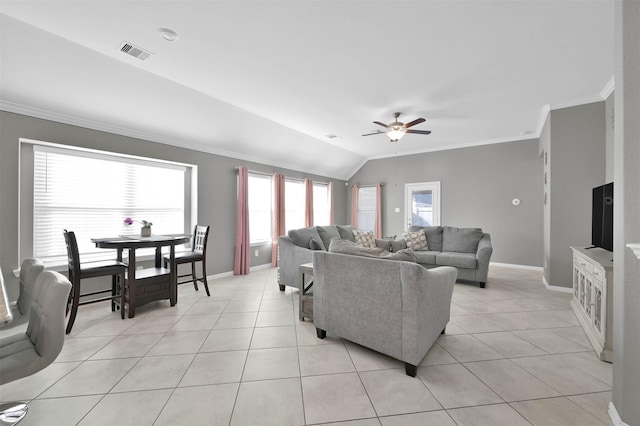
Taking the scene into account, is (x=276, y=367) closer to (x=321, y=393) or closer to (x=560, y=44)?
(x=321, y=393)

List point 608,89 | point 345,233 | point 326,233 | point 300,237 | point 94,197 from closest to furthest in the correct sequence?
point 608,89
point 94,197
point 300,237
point 326,233
point 345,233

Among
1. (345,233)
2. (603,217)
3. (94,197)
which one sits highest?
(94,197)

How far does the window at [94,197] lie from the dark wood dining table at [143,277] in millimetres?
821

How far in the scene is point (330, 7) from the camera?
214 cm

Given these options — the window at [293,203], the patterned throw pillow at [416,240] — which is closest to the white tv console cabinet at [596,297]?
the patterned throw pillow at [416,240]

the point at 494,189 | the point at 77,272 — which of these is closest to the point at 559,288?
the point at 494,189

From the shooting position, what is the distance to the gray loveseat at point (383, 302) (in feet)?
6.40

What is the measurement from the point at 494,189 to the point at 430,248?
2.31 m

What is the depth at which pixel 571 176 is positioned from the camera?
3957 mm

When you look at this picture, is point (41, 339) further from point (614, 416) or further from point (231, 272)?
point (231, 272)

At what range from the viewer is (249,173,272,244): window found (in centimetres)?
582

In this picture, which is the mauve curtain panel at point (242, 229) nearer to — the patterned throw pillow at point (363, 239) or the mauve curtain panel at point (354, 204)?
the patterned throw pillow at point (363, 239)

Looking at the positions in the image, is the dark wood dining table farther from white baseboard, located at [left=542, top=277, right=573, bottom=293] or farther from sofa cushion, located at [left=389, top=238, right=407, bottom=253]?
white baseboard, located at [left=542, top=277, right=573, bottom=293]

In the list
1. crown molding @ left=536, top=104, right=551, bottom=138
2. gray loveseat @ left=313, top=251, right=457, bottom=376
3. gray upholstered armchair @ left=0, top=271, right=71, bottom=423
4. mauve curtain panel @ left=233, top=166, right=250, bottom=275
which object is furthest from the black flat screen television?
mauve curtain panel @ left=233, top=166, right=250, bottom=275
